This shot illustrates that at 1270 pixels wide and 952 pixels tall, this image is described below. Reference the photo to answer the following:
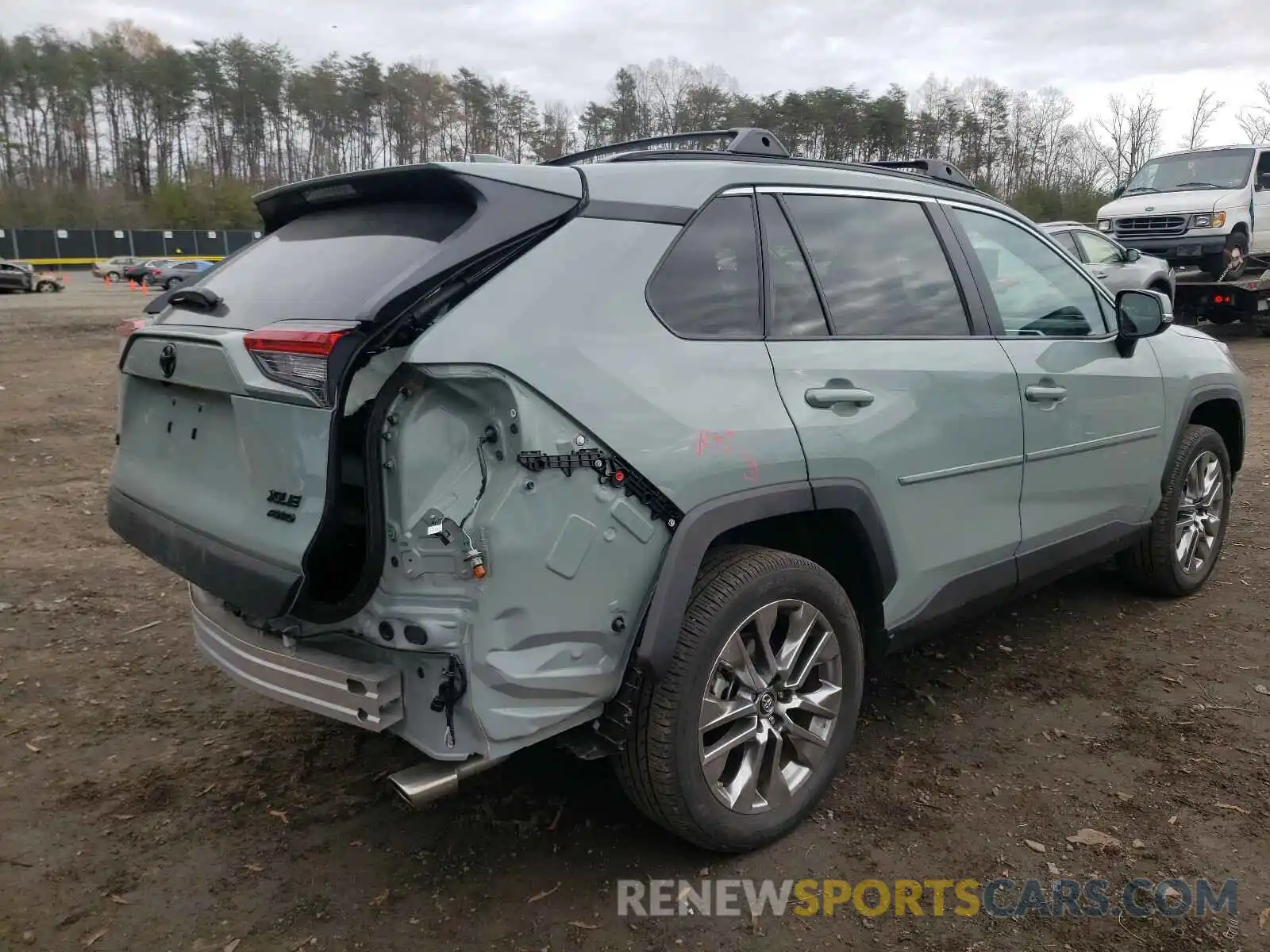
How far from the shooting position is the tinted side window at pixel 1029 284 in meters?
3.57

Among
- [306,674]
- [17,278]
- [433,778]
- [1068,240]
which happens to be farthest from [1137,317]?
[17,278]

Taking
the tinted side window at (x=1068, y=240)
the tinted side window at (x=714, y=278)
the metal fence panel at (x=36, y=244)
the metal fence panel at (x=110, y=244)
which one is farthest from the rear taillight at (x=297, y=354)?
the metal fence panel at (x=110, y=244)

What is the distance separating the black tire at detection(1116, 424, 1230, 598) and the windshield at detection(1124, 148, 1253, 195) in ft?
37.8

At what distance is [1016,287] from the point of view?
367 centimetres

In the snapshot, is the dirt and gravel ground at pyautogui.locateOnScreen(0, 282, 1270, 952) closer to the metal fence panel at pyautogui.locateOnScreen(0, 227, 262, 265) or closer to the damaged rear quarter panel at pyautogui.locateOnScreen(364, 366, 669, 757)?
the damaged rear quarter panel at pyautogui.locateOnScreen(364, 366, 669, 757)

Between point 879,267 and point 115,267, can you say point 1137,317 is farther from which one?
point 115,267

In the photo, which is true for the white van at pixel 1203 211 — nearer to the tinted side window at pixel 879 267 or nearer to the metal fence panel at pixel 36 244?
the tinted side window at pixel 879 267

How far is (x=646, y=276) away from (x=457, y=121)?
70434mm

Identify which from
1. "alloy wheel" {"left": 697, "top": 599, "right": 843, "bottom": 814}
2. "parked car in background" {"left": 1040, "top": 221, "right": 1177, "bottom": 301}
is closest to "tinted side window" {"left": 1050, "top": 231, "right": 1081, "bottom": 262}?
"parked car in background" {"left": 1040, "top": 221, "right": 1177, "bottom": 301}

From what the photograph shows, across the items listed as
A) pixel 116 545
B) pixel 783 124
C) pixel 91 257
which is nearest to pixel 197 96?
pixel 91 257

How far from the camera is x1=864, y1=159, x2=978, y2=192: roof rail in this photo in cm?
379

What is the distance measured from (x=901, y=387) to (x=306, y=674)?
6.34ft

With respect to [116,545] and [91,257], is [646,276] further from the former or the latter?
[91,257]

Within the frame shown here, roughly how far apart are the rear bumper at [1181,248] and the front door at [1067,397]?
11.0 meters
